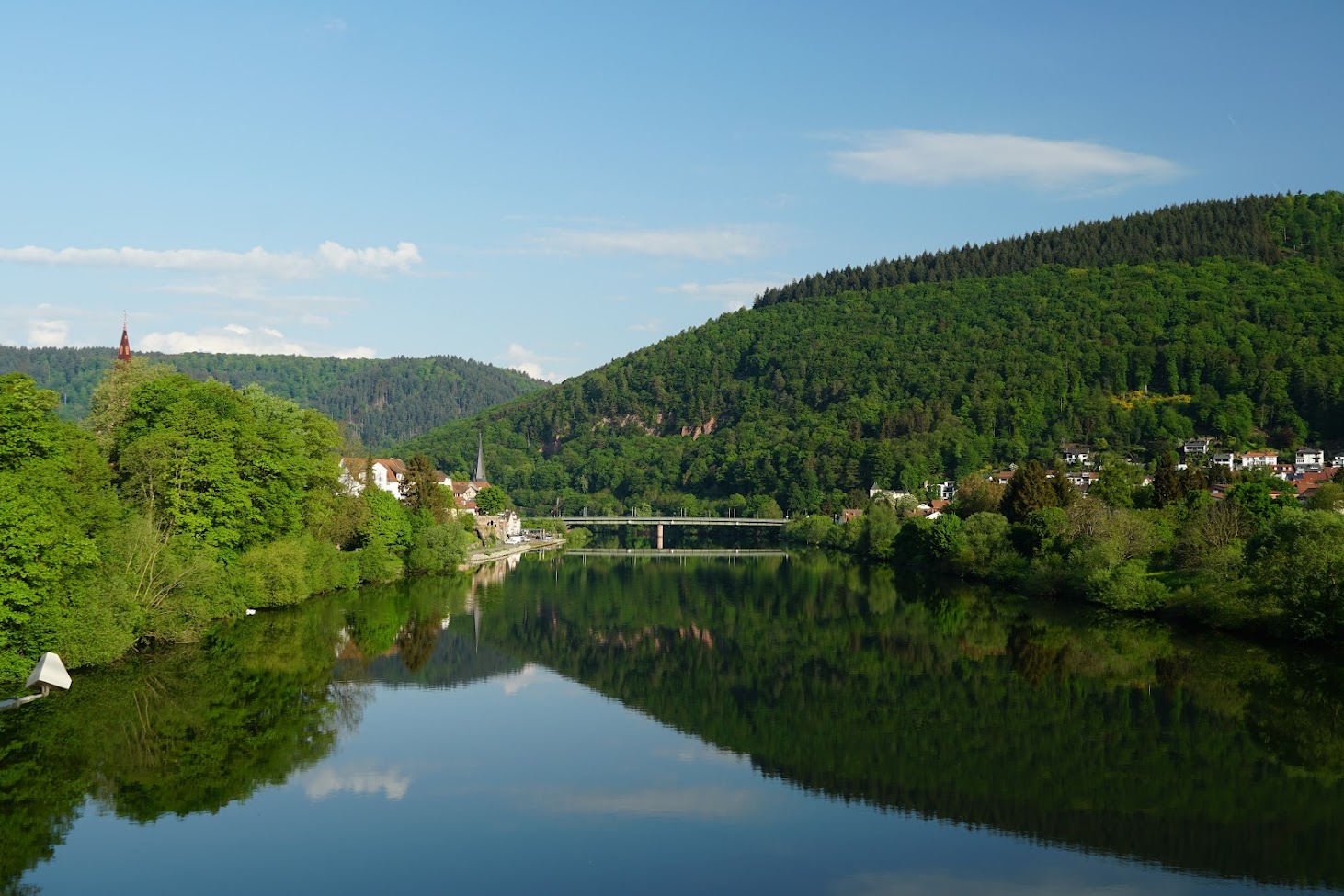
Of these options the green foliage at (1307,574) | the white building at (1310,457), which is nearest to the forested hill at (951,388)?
the white building at (1310,457)

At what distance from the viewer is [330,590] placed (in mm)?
58312

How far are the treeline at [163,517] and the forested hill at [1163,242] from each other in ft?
387

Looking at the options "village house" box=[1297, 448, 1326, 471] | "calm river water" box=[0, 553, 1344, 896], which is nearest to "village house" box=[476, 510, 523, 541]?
"calm river water" box=[0, 553, 1344, 896]

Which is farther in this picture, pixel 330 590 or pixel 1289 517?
pixel 330 590

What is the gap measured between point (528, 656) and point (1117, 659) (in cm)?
1907

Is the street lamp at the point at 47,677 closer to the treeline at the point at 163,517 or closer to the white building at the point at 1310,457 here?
the treeline at the point at 163,517

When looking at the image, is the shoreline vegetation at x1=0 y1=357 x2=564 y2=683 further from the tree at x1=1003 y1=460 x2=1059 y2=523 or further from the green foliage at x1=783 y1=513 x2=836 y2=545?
the green foliage at x1=783 y1=513 x2=836 y2=545

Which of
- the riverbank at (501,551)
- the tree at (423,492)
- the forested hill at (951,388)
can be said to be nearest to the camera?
the tree at (423,492)

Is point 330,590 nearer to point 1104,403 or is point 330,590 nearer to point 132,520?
point 132,520

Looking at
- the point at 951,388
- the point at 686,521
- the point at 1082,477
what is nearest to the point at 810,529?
the point at 686,521

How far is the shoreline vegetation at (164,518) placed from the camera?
102 ft

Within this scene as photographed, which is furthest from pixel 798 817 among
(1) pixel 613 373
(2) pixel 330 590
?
(1) pixel 613 373

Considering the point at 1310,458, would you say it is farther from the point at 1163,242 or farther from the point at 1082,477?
the point at 1163,242

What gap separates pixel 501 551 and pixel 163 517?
52.3m
